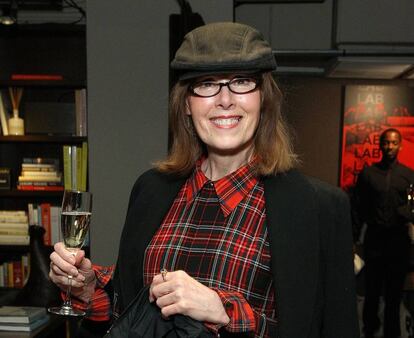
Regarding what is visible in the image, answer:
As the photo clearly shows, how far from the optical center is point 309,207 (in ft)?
4.29

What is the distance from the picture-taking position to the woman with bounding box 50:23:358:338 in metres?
1.25

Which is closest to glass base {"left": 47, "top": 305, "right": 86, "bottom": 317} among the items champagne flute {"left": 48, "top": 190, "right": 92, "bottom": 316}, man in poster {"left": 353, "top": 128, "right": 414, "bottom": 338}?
champagne flute {"left": 48, "top": 190, "right": 92, "bottom": 316}

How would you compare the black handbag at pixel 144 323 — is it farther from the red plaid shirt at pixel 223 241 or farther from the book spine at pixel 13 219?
the book spine at pixel 13 219

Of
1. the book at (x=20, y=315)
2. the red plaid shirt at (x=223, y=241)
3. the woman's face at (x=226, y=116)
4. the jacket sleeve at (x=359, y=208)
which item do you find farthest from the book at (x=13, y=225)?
the woman's face at (x=226, y=116)

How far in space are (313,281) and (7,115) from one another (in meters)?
3.64

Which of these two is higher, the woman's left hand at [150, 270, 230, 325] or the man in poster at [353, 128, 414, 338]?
the woman's left hand at [150, 270, 230, 325]

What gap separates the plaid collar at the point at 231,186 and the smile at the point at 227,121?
0.15 metres

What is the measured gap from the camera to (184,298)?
1009 millimetres

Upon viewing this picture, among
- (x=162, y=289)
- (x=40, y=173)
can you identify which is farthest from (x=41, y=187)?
(x=162, y=289)

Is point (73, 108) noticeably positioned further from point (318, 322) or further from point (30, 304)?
point (318, 322)

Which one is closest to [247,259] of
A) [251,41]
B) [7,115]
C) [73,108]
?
[251,41]

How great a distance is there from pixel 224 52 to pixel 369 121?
4956 millimetres

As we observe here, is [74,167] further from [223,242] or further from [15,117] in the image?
[223,242]

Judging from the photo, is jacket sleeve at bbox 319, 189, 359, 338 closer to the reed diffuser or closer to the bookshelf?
the bookshelf
